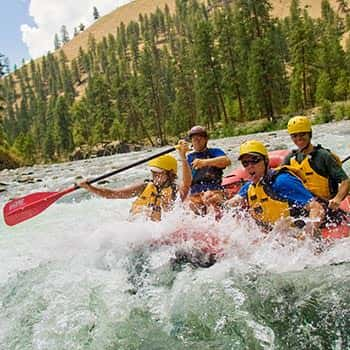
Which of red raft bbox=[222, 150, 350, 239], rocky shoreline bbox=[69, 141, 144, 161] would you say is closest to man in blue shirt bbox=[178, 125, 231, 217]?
red raft bbox=[222, 150, 350, 239]

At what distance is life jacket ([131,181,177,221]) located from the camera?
6480mm

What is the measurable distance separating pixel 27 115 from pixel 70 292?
111 m

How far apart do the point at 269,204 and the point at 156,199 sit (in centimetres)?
181

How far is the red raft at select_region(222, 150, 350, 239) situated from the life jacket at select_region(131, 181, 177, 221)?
3.34 ft

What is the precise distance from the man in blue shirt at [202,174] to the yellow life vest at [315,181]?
1.25 metres

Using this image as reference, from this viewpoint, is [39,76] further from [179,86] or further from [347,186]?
[347,186]

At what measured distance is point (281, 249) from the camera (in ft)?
17.3

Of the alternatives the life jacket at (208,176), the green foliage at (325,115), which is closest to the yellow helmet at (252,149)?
the life jacket at (208,176)

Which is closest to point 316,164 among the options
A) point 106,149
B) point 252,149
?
point 252,149

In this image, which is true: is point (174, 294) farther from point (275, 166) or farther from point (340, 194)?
point (275, 166)

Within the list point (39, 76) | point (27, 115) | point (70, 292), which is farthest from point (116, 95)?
point (39, 76)

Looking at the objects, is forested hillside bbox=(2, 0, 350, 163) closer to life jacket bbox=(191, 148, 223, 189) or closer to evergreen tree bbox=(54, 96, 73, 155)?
evergreen tree bbox=(54, 96, 73, 155)

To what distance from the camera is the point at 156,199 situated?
6543 mm

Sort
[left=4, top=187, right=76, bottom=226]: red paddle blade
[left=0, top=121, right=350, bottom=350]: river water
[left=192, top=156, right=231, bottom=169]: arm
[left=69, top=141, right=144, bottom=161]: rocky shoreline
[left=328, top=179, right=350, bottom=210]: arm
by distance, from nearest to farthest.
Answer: [left=0, top=121, right=350, bottom=350]: river water → [left=328, top=179, right=350, bottom=210]: arm → [left=192, top=156, right=231, bottom=169]: arm → [left=4, top=187, right=76, bottom=226]: red paddle blade → [left=69, top=141, right=144, bottom=161]: rocky shoreline
